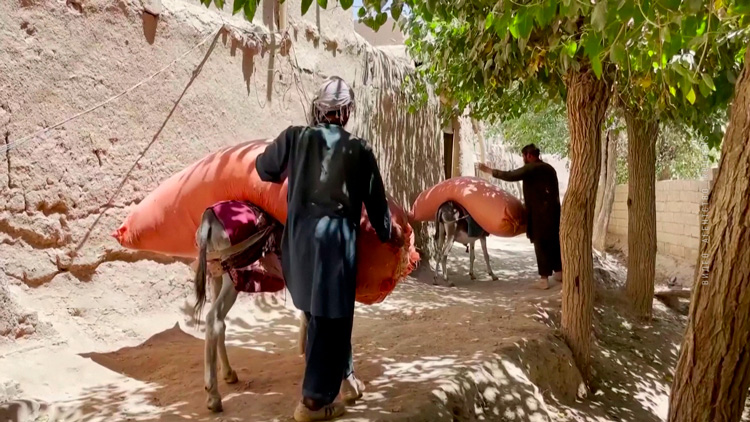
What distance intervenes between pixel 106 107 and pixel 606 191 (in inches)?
369

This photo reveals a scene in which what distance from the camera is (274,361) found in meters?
3.74

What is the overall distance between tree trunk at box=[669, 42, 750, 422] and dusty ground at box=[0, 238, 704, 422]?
1.25m

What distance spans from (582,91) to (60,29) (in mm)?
3560

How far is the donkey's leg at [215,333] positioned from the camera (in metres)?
2.91

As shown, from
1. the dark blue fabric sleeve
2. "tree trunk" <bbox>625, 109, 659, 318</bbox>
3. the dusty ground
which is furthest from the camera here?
"tree trunk" <bbox>625, 109, 659, 318</bbox>

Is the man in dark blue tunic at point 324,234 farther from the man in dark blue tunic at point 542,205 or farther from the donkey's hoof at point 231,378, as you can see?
the man in dark blue tunic at point 542,205

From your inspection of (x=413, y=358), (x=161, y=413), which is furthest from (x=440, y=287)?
(x=161, y=413)

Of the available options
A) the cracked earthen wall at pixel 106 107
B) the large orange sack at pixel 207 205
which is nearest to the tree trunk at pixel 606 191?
the cracked earthen wall at pixel 106 107

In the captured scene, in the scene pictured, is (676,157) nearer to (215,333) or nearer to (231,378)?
(231,378)

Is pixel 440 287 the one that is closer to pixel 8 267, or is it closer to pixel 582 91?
pixel 582 91

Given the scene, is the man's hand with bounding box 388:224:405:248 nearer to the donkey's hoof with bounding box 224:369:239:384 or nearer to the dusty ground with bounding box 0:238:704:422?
the dusty ground with bounding box 0:238:704:422

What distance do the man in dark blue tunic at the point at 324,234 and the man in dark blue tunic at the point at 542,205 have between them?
152 inches

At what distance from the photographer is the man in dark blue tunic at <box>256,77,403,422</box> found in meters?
2.61

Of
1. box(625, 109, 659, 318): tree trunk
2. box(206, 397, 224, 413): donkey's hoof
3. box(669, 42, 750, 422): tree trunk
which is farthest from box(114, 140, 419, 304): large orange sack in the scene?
box(625, 109, 659, 318): tree trunk
